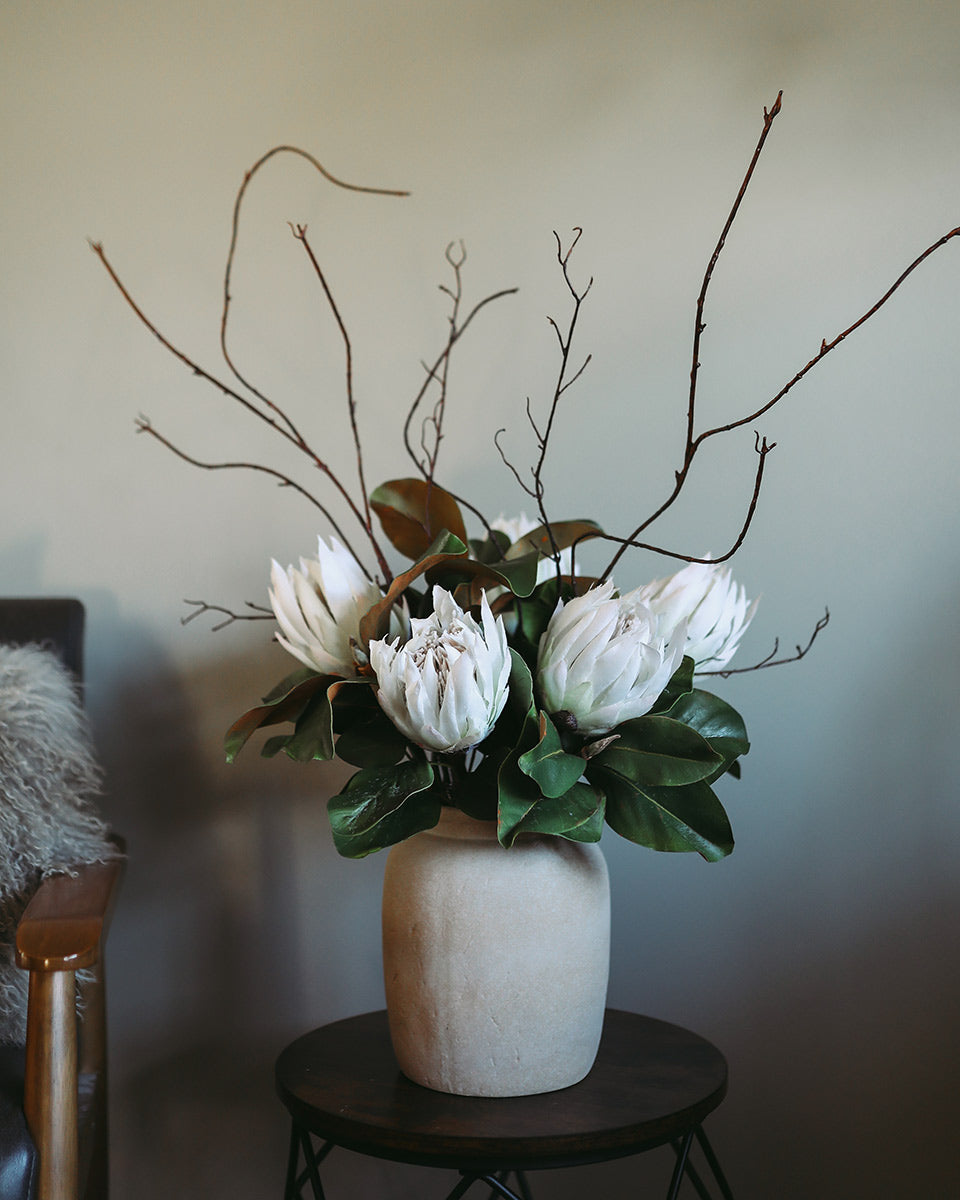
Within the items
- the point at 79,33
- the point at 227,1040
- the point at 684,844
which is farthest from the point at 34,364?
the point at 684,844

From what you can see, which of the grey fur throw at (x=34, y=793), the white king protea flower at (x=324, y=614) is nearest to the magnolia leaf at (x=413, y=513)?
the white king protea flower at (x=324, y=614)

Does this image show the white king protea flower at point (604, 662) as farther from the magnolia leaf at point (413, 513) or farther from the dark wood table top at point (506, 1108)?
the dark wood table top at point (506, 1108)

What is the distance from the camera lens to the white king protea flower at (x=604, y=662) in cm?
83

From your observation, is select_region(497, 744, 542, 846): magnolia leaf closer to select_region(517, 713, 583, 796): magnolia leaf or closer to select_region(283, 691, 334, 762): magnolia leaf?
select_region(517, 713, 583, 796): magnolia leaf

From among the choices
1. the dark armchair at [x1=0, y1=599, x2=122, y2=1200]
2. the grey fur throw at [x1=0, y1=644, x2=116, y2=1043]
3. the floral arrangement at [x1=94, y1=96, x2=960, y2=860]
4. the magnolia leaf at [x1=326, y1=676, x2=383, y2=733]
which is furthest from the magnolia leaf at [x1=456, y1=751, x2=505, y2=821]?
the grey fur throw at [x1=0, y1=644, x2=116, y2=1043]

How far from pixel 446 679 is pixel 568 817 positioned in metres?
0.16

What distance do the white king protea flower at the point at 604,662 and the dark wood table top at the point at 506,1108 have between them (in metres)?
0.31

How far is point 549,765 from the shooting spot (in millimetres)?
848

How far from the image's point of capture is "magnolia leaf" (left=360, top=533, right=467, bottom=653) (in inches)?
35.2

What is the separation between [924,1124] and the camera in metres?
1.27

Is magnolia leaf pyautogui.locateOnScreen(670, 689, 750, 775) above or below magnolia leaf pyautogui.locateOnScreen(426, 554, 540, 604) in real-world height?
below

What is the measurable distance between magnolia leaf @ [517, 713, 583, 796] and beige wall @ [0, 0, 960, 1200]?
53 cm

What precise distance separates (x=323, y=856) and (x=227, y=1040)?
0.26 m

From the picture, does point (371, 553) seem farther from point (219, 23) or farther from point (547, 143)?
point (219, 23)
